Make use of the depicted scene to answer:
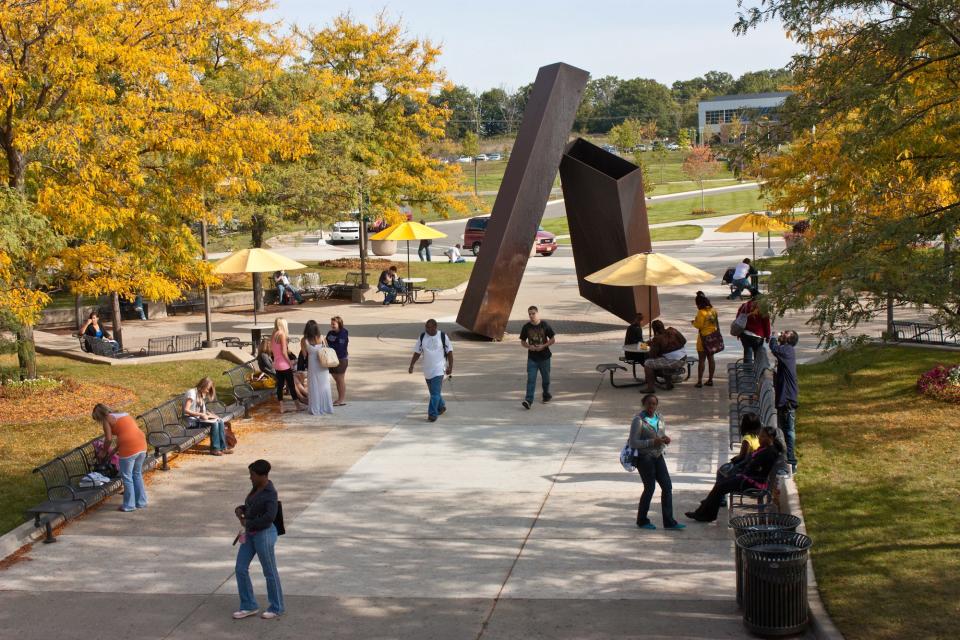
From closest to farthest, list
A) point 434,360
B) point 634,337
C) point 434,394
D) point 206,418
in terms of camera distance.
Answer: point 206,418 → point 434,360 → point 434,394 → point 634,337

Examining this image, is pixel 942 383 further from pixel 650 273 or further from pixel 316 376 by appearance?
pixel 316 376

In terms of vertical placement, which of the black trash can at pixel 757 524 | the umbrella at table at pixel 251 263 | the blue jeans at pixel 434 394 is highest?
the umbrella at table at pixel 251 263

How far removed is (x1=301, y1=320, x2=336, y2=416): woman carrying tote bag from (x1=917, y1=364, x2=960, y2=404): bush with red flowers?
907 centimetres

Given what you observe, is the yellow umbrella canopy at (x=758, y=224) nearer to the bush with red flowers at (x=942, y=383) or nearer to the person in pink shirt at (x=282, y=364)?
the bush with red flowers at (x=942, y=383)

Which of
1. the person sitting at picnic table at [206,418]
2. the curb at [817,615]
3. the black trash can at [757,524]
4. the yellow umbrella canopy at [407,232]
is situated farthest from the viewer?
the yellow umbrella canopy at [407,232]

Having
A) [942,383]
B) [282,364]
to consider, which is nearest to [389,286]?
[282,364]

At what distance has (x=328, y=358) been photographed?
1653cm

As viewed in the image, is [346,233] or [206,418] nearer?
[206,418]

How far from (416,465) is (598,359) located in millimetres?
7424

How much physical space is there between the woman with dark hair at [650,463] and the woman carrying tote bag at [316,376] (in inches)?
266

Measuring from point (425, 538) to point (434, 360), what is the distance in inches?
205

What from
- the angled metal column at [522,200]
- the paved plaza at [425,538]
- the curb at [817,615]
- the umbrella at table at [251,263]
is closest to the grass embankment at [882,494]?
the curb at [817,615]

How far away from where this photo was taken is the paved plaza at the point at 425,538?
8.92m

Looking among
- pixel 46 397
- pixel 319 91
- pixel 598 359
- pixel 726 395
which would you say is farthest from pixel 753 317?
pixel 319 91
